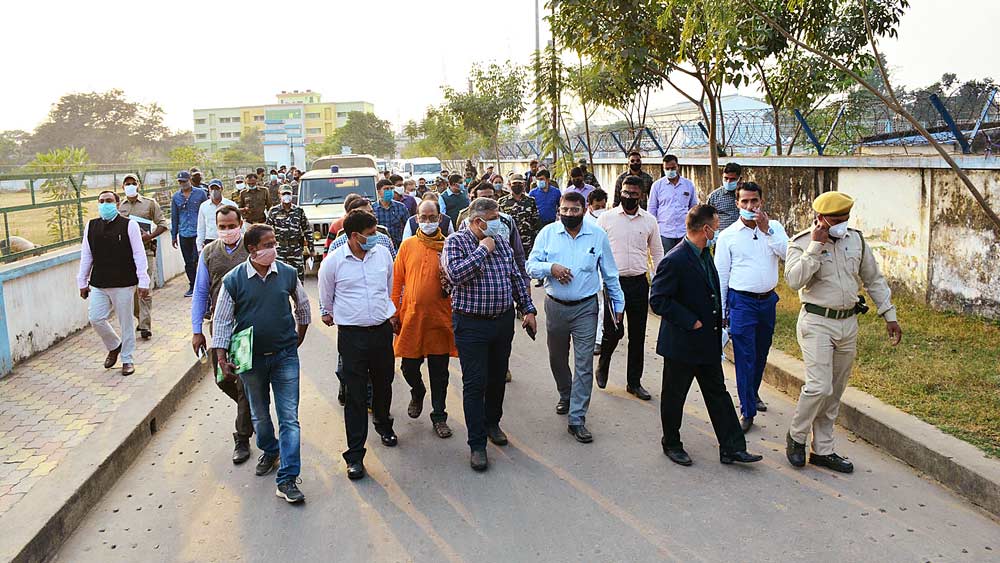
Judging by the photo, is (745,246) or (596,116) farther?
(596,116)

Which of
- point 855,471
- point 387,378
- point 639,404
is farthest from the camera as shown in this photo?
point 639,404

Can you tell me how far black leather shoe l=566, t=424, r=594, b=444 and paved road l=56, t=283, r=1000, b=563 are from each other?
0.31ft

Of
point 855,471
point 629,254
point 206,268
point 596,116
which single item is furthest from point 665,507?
point 596,116

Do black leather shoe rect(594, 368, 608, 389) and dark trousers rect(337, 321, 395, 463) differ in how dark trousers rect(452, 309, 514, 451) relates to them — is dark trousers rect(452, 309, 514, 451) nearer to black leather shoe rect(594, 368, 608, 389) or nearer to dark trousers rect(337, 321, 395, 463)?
dark trousers rect(337, 321, 395, 463)

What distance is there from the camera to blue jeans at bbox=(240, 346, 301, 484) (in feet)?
17.3

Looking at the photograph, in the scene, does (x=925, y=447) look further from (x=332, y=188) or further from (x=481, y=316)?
(x=332, y=188)

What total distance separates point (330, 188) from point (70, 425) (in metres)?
11.4

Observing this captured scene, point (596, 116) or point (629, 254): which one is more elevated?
point (596, 116)

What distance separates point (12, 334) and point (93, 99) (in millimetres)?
68029

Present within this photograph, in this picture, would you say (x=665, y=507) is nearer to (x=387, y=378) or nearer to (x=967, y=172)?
(x=387, y=378)

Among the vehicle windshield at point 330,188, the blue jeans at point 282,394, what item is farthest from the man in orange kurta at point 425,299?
the vehicle windshield at point 330,188

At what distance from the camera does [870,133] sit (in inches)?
460

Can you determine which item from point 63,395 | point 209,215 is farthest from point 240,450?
point 209,215

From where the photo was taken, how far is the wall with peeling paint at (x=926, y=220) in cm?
879
